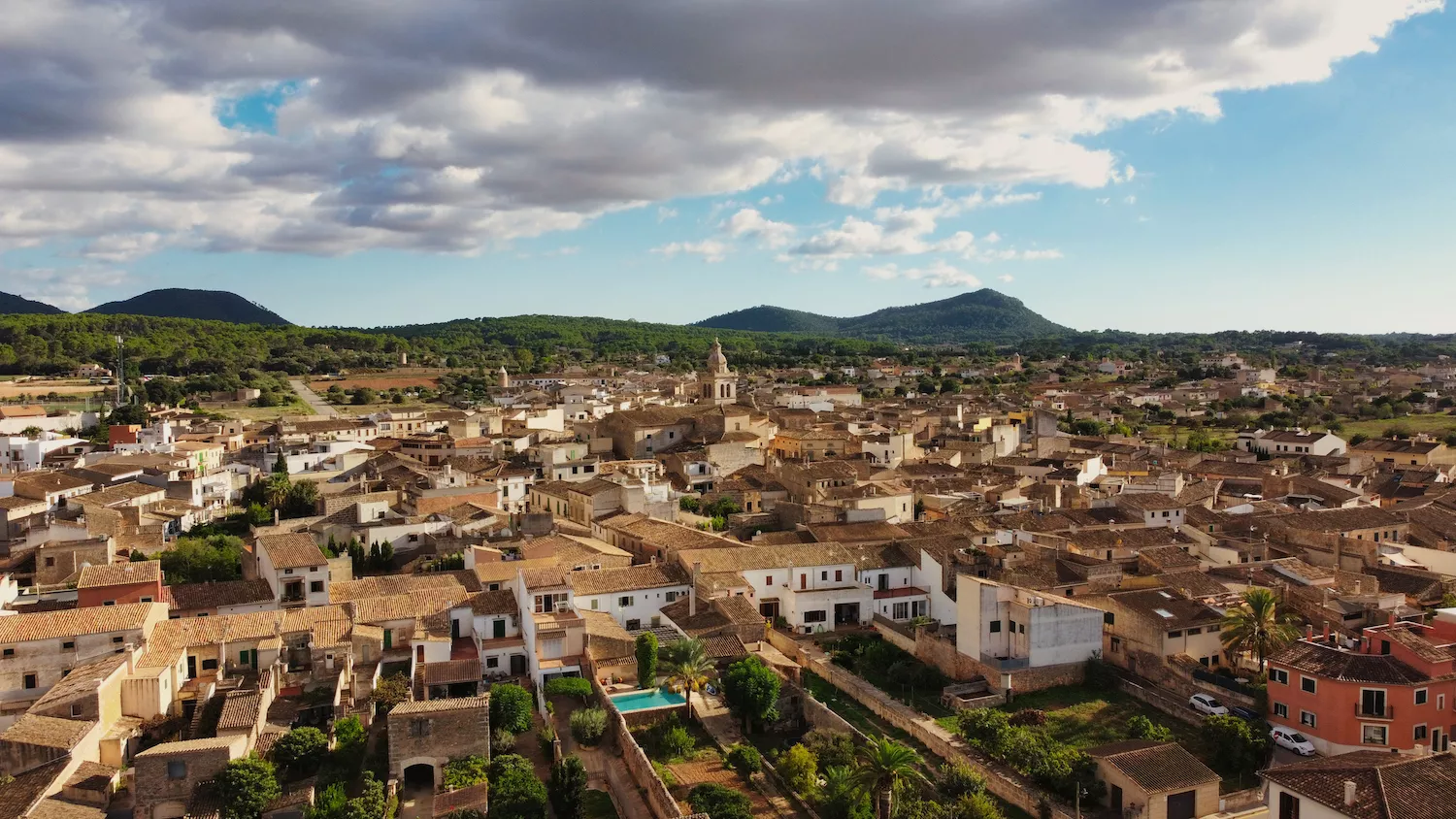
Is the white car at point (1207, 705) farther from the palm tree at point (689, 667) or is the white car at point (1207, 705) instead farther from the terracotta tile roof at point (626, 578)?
the terracotta tile roof at point (626, 578)

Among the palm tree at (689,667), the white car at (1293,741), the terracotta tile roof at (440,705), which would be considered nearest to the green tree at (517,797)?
the terracotta tile roof at (440,705)

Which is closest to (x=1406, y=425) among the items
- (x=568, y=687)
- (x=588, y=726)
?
(x=568, y=687)

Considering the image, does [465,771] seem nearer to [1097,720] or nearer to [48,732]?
[48,732]

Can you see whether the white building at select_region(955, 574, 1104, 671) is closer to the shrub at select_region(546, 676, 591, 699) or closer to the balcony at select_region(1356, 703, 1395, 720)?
the balcony at select_region(1356, 703, 1395, 720)

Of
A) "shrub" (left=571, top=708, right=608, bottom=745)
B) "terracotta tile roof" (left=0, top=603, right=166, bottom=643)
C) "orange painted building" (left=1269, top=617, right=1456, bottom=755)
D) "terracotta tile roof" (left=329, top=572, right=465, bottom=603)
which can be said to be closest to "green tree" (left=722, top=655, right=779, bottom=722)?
"shrub" (left=571, top=708, right=608, bottom=745)

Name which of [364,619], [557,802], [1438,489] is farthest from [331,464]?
[1438,489]

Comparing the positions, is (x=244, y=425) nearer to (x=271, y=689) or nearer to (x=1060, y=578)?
(x=271, y=689)
